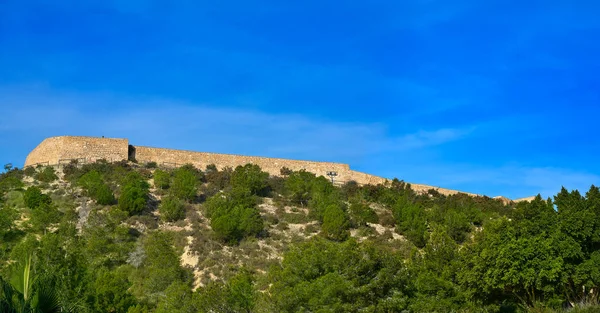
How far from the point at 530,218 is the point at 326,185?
72.0 ft

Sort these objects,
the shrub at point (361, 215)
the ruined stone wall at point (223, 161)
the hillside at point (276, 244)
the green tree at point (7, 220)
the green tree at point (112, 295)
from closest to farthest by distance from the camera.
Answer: the hillside at point (276, 244) < the green tree at point (112, 295) < the green tree at point (7, 220) < the shrub at point (361, 215) < the ruined stone wall at point (223, 161)

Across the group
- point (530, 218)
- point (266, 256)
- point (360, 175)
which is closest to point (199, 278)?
point (266, 256)

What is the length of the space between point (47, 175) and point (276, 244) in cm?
1790

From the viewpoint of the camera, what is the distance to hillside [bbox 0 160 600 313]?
909 inches

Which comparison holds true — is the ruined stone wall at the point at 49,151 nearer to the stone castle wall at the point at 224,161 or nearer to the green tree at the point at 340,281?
the stone castle wall at the point at 224,161

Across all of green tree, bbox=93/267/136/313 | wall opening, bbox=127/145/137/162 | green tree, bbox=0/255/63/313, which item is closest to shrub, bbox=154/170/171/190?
wall opening, bbox=127/145/137/162

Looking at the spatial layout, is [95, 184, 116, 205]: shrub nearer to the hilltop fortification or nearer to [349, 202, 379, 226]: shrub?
the hilltop fortification

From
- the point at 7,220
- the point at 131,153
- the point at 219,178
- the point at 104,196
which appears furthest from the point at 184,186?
the point at 7,220

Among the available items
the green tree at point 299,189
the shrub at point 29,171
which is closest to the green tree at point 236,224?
the green tree at point 299,189

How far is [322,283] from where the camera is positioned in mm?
21734

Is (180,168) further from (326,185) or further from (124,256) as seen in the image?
(124,256)

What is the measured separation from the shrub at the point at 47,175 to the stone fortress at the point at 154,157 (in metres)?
2.00

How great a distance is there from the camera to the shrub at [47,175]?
4621 centimetres

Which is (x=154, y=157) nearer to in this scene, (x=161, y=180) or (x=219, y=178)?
(x=219, y=178)
